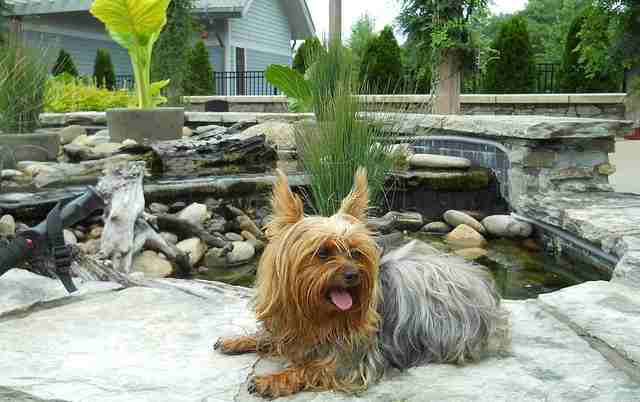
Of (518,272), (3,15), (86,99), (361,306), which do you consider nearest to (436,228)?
(518,272)

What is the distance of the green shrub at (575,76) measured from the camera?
16672 millimetres

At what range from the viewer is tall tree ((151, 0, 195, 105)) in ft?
52.7

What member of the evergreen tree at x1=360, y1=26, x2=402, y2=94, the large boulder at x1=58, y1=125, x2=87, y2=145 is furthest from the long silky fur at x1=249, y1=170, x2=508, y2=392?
the evergreen tree at x1=360, y1=26, x2=402, y2=94

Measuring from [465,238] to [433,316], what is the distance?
435cm

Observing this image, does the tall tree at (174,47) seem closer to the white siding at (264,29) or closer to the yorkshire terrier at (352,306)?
the white siding at (264,29)

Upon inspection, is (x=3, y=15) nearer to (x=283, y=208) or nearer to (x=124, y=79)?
(x=124, y=79)

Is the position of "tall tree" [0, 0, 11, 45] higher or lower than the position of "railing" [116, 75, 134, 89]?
higher

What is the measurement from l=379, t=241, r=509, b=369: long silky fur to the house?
2038 centimetres

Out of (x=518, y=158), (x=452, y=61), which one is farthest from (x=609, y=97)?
(x=518, y=158)

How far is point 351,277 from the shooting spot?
2.27 metres

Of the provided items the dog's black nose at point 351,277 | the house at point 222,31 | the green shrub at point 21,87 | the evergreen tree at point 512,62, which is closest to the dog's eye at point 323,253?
the dog's black nose at point 351,277

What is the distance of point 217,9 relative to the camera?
23016 mm

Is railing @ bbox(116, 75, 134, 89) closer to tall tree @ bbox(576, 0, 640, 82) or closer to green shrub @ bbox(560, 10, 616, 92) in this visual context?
green shrub @ bbox(560, 10, 616, 92)

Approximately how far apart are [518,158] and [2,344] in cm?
571
